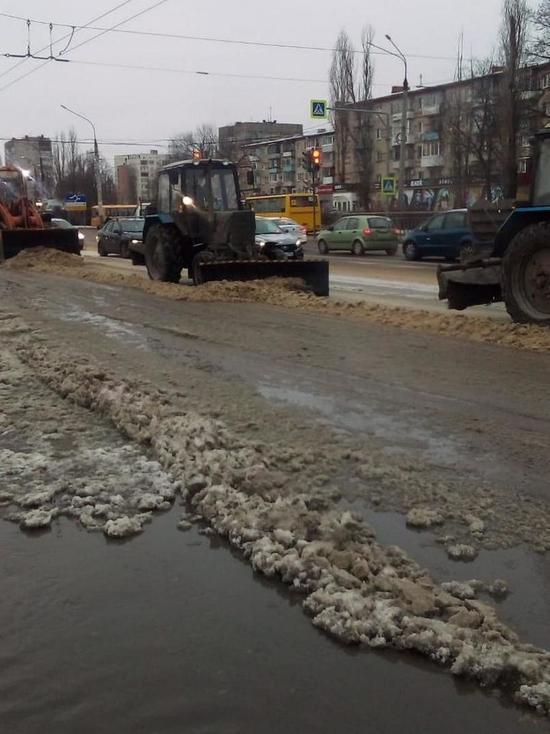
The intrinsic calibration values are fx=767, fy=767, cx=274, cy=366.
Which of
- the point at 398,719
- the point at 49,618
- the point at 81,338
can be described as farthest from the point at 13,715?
the point at 81,338

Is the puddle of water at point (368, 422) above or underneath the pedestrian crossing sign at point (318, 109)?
underneath

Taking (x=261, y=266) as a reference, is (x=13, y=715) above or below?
below

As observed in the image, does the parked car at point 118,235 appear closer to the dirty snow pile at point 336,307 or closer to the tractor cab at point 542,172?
the dirty snow pile at point 336,307

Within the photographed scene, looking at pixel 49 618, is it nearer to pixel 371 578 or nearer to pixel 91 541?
pixel 91 541

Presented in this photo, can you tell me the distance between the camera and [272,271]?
46.3 feet

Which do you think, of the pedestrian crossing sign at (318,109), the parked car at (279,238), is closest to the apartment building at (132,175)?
the pedestrian crossing sign at (318,109)

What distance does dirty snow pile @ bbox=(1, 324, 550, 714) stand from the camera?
2648mm

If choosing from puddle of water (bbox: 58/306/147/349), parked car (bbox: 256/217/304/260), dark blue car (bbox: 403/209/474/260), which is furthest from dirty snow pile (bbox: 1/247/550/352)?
dark blue car (bbox: 403/209/474/260)

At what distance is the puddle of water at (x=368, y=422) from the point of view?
492cm

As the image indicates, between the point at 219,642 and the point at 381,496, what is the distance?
1555 mm

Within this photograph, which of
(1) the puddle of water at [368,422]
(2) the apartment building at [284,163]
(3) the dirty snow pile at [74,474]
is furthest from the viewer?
(2) the apartment building at [284,163]

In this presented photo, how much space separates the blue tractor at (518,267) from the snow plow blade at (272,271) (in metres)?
4.25

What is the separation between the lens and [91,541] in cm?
373

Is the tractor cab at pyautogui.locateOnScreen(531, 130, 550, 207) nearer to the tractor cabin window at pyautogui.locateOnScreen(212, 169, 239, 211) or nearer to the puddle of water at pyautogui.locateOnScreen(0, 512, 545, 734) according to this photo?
the puddle of water at pyautogui.locateOnScreen(0, 512, 545, 734)
